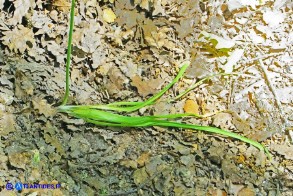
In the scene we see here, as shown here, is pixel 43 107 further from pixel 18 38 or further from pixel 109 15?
pixel 109 15

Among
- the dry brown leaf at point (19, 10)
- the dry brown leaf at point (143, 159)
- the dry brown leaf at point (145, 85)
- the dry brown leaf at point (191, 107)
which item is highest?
the dry brown leaf at point (19, 10)

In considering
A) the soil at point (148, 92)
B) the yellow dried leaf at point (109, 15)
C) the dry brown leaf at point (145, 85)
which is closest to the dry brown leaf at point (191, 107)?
the soil at point (148, 92)

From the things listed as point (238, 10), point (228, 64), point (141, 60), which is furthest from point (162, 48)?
point (238, 10)

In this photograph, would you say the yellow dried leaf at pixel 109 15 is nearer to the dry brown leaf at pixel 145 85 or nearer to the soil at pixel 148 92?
the soil at pixel 148 92

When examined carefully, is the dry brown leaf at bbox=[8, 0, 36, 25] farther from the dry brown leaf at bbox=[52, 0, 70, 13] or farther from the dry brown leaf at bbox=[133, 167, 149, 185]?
the dry brown leaf at bbox=[133, 167, 149, 185]

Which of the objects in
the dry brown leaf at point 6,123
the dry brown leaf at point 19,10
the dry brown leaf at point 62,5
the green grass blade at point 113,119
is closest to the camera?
the dry brown leaf at point 6,123

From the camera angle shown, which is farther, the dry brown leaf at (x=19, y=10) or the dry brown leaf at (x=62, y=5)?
the dry brown leaf at (x=62, y=5)

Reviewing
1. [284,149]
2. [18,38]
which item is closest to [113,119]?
[18,38]

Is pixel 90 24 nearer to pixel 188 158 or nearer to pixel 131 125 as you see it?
pixel 131 125
